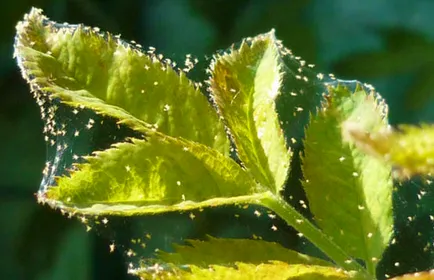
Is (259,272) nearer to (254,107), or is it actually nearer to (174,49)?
(254,107)

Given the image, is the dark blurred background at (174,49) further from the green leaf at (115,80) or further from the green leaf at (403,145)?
the green leaf at (403,145)

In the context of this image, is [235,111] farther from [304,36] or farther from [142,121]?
[304,36]

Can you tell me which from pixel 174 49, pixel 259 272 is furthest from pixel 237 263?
pixel 174 49

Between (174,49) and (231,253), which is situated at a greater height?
(174,49)

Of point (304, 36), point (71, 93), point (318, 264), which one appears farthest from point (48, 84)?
point (304, 36)

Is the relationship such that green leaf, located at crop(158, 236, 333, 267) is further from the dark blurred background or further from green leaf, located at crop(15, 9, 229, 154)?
the dark blurred background

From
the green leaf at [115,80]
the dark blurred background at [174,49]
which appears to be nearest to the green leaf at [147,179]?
the green leaf at [115,80]
